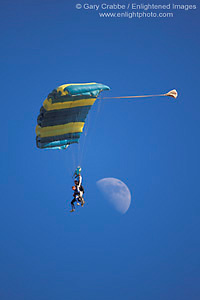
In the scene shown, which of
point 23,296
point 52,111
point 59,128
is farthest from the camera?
point 23,296

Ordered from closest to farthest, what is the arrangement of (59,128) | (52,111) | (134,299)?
(52,111), (59,128), (134,299)

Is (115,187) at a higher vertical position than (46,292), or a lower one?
lower

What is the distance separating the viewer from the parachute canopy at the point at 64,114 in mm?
21703

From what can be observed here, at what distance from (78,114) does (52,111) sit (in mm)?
2280

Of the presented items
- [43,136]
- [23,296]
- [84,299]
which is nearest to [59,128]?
[43,136]

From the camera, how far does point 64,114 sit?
2409 cm

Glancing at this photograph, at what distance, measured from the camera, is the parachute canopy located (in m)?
21.7

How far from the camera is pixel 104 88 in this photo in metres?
22.6

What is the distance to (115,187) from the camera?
5959 centimetres

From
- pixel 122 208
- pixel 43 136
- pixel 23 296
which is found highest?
pixel 23 296

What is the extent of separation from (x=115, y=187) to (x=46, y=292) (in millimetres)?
78687

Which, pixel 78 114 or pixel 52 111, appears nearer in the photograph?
pixel 52 111

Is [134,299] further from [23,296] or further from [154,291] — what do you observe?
[23,296]

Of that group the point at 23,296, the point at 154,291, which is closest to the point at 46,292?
the point at 23,296
